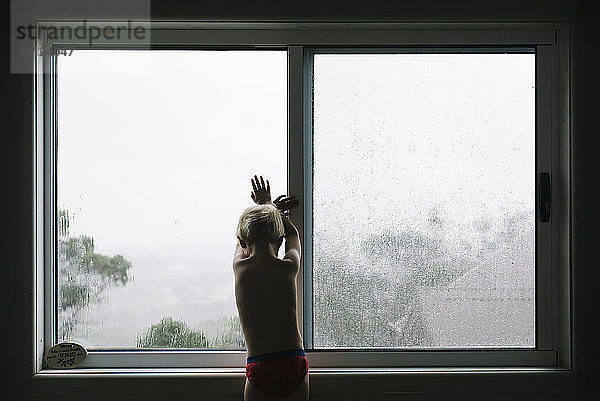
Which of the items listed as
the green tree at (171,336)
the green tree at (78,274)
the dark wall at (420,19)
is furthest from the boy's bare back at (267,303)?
the dark wall at (420,19)

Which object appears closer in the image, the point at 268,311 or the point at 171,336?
the point at 268,311

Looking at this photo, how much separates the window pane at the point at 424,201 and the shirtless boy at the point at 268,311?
224 millimetres

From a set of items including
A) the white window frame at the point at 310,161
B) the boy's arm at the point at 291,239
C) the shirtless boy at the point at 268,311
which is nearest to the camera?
the shirtless boy at the point at 268,311

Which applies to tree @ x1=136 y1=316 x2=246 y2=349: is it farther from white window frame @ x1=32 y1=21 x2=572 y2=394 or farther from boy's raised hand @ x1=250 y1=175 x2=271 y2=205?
boy's raised hand @ x1=250 y1=175 x2=271 y2=205

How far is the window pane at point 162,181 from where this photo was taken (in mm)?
2074

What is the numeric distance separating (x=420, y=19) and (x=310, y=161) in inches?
20.4

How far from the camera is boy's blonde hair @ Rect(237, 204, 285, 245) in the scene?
1858 millimetres

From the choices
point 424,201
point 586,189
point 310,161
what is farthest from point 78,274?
point 586,189

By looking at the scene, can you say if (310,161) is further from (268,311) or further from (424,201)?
(268,311)

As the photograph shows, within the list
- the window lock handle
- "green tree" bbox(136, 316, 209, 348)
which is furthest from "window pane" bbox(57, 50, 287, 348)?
the window lock handle

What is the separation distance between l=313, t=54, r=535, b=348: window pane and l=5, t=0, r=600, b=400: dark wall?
0.44 feet

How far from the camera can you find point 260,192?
6.52 ft

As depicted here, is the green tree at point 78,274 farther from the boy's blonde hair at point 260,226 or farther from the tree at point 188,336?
the boy's blonde hair at point 260,226

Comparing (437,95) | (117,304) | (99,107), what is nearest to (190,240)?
(117,304)
